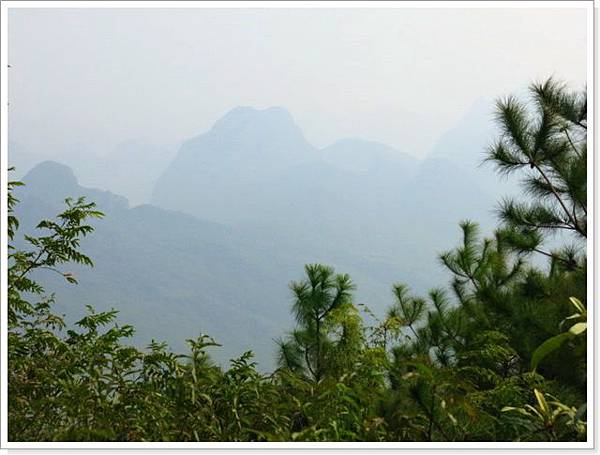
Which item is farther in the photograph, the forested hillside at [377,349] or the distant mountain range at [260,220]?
the distant mountain range at [260,220]

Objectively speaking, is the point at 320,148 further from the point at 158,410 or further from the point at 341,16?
the point at 158,410

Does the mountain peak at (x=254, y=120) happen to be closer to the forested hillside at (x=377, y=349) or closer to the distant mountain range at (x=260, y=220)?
the distant mountain range at (x=260, y=220)

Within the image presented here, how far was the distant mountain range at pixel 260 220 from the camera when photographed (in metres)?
7.54

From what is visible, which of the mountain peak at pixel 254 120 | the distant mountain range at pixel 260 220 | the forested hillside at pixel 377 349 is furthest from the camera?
the mountain peak at pixel 254 120

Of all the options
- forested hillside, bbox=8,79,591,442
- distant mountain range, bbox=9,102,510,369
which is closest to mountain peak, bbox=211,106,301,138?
distant mountain range, bbox=9,102,510,369

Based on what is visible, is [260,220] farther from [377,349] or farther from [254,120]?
[377,349]

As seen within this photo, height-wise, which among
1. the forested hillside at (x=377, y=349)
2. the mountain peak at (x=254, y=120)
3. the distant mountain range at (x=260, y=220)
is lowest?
the forested hillside at (x=377, y=349)

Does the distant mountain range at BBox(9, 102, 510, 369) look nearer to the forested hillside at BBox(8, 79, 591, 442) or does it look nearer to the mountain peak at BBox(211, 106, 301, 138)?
the mountain peak at BBox(211, 106, 301, 138)

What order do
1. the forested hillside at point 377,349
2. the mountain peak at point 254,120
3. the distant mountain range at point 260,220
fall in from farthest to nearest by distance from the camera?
the mountain peak at point 254,120, the distant mountain range at point 260,220, the forested hillside at point 377,349

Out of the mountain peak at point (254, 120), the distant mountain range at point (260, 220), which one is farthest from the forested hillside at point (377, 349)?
the mountain peak at point (254, 120)

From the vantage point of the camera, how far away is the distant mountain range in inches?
297

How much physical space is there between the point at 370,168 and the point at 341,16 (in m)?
4.64

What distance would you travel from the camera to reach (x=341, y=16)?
4.86 meters
